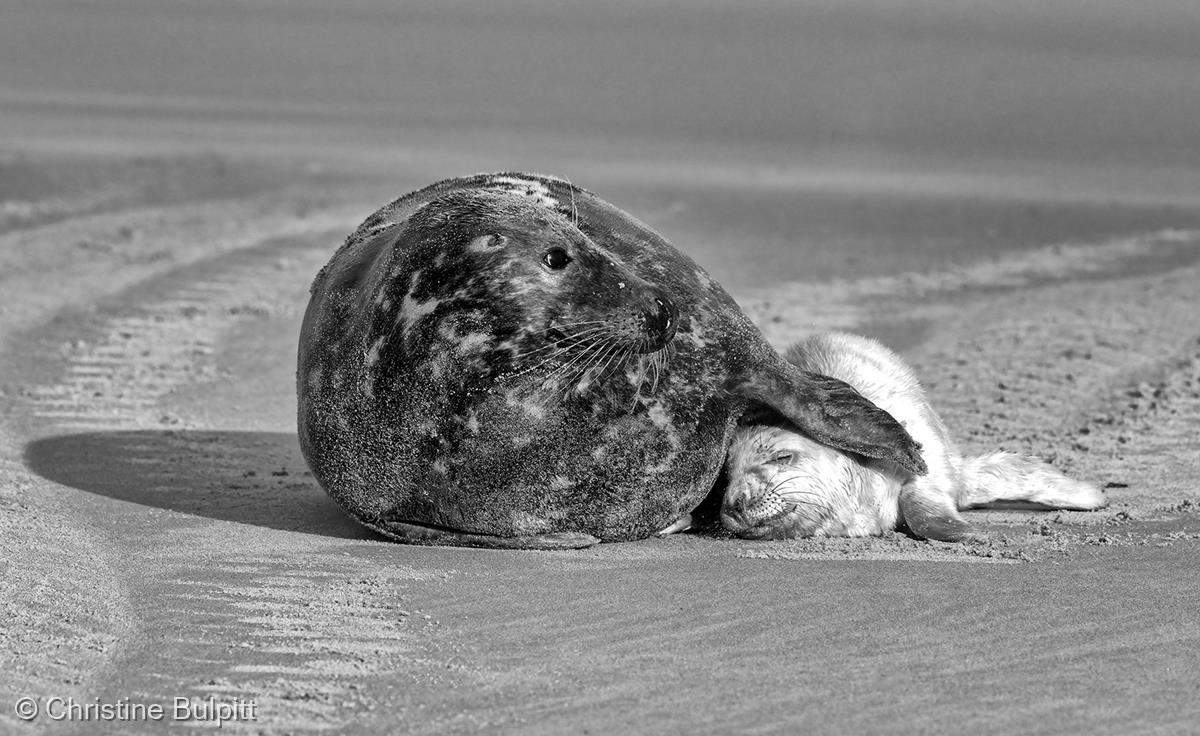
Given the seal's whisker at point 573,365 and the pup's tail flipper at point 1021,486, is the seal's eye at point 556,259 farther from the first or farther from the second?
the pup's tail flipper at point 1021,486

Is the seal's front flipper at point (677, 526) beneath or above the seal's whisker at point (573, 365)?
beneath

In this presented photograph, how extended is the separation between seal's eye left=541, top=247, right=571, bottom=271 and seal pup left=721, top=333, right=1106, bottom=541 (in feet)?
3.15

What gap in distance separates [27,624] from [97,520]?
1.41m

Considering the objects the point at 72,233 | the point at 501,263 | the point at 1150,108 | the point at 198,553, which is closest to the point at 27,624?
the point at 198,553

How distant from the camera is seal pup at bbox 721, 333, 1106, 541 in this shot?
586 centimetres

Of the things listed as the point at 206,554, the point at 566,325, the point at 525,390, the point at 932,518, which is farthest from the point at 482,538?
the point at 932,518

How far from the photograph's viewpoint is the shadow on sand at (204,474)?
248 inches

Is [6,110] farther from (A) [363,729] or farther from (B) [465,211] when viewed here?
(A) [363,729]

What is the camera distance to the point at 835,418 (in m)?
5.89

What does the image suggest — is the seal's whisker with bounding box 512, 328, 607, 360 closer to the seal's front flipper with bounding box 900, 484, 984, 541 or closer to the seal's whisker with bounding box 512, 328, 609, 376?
the seal's whisker with bounding box 512, 328, 609, 376

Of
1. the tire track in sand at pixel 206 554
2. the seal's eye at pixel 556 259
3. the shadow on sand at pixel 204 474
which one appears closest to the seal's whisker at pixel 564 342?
the seal's eye at pixel 556 259

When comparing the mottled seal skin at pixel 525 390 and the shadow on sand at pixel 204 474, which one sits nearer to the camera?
the mottled seal skin at pixel 525 390

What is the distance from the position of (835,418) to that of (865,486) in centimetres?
28

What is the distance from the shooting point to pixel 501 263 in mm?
5484
